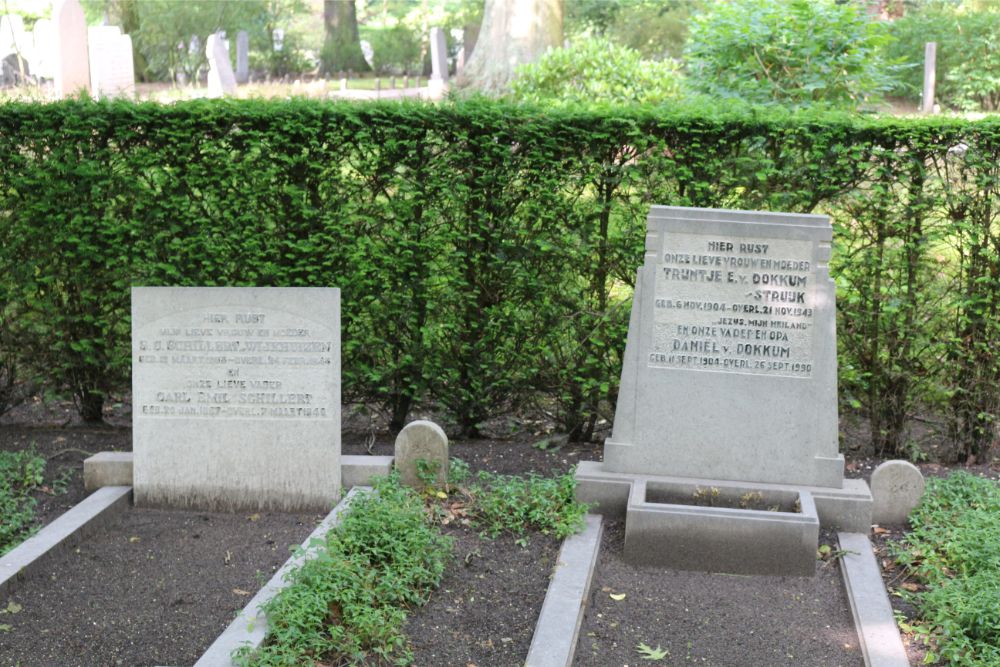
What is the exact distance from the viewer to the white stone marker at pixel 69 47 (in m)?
15.3

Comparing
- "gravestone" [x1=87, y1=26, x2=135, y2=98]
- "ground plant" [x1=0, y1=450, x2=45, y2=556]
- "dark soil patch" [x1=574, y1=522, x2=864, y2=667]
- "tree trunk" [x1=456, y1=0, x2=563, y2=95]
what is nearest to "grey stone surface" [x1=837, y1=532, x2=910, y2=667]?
"dark soil patch" [x1=574, y1=522, x2=864, y2=667]

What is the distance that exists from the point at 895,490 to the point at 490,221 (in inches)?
109

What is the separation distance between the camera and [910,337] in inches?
245

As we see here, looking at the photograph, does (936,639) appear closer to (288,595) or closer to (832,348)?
(832,348)

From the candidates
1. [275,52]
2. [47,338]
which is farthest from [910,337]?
[275,52]

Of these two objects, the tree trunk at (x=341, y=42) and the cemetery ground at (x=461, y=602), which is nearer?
the cemetery ground at (x=461, y=602)

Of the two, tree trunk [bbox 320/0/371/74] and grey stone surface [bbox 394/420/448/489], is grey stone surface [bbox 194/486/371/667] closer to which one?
grey stone surface [bbox 394/420/448/489]

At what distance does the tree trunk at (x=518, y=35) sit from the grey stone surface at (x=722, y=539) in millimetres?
15121

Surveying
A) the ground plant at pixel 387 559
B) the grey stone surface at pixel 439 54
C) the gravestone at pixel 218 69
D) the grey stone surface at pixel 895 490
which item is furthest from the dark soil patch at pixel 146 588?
the grey stone surface at pixel 439 54

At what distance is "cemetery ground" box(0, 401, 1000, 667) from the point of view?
409 centimetres

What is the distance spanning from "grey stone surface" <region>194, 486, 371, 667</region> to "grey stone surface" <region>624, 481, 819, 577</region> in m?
1.51

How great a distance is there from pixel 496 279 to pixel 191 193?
1.98 m

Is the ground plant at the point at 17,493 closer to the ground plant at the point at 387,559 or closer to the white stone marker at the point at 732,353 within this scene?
the ground plant at the point at 387,559

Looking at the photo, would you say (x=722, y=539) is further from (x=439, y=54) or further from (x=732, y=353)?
(x=439, y=54)
